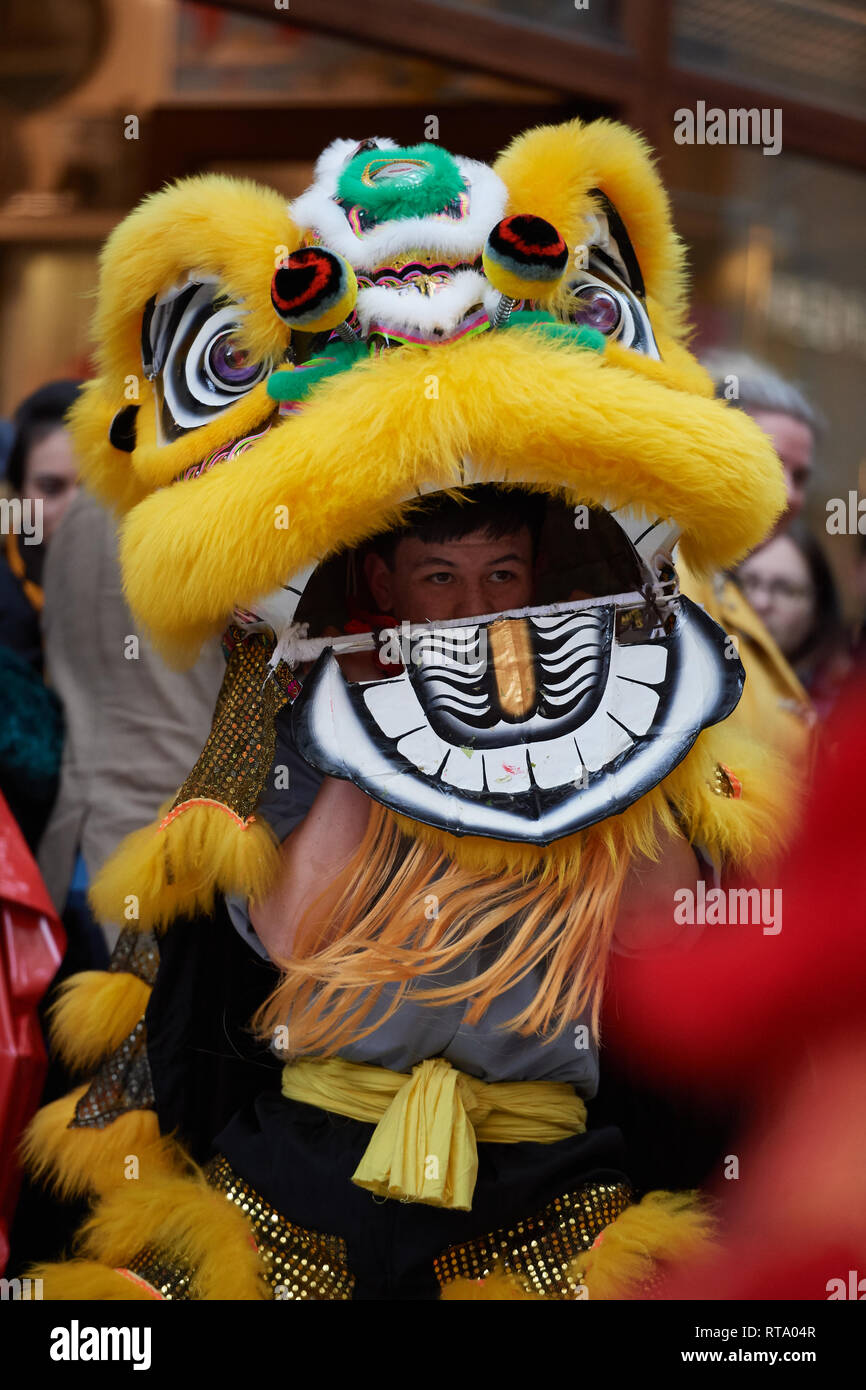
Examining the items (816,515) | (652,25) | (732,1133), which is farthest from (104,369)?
(816,515)

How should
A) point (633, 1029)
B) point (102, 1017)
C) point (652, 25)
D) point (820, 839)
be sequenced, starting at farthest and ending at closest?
point (652, 25)
point (102, 1017)
point (633, 1029)
point (820, 839)

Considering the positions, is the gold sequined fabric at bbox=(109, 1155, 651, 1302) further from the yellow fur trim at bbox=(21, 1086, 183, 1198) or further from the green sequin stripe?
the green sequin stripe

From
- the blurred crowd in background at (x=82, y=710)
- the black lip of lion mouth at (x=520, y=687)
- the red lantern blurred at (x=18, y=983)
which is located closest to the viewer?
the black lip of lion mouth at (x=520, y=687)

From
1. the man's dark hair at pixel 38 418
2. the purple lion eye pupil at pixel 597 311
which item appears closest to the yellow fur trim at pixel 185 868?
the purple lion eye pupil at pixel 597 311

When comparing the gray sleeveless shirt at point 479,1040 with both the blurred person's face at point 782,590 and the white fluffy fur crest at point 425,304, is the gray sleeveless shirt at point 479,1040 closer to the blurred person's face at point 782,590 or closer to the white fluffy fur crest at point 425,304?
the white fluffy fur crest at point 425,304

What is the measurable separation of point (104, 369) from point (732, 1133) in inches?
50.0

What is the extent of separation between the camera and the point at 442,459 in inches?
56.6

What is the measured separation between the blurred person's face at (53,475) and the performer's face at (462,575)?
51.0 inches

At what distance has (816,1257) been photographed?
1544 millimetres

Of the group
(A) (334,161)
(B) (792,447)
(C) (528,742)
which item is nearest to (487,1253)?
(C) (528,742)

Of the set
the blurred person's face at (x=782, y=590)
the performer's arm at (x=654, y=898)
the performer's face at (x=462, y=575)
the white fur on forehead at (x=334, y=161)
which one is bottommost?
the performer's arm at (x=654, y=898)

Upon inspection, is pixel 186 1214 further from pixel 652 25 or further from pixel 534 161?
pixel 652 25

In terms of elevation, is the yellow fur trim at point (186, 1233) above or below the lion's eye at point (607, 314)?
below

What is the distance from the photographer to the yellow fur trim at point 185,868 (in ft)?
5.25
